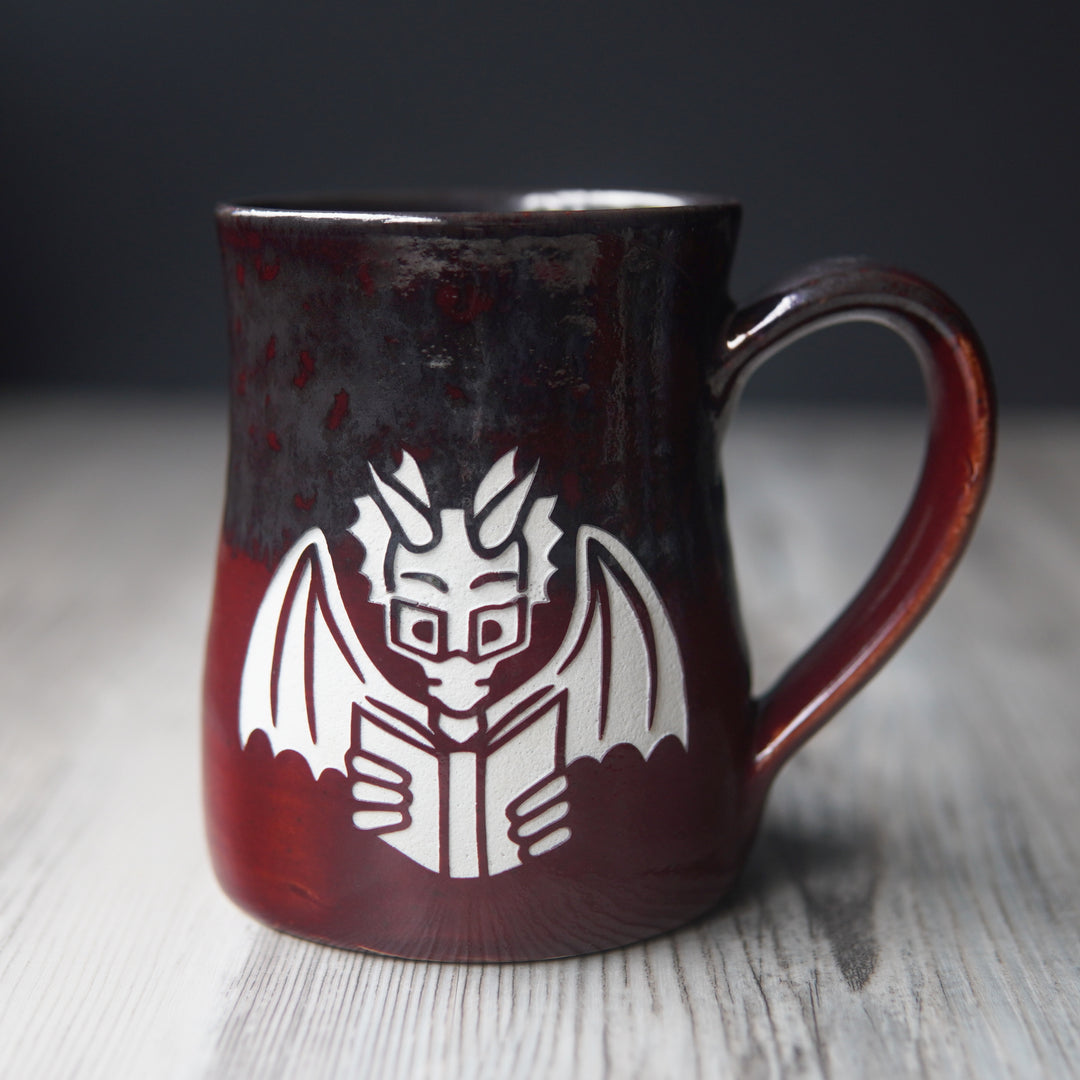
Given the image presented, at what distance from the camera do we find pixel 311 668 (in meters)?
0.46

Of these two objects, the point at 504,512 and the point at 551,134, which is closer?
the point at 504,512

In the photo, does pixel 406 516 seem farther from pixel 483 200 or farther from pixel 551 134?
pixel 551 134

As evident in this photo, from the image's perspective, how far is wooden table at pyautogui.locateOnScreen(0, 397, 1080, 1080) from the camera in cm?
44

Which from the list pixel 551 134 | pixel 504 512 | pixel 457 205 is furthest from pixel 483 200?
pixel 551 134

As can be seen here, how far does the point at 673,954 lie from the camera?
0.49 metres

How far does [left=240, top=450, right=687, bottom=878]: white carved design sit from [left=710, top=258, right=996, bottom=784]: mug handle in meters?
0.07

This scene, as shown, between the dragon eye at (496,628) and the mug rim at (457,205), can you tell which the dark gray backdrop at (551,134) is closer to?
the mug rim at (457,205)

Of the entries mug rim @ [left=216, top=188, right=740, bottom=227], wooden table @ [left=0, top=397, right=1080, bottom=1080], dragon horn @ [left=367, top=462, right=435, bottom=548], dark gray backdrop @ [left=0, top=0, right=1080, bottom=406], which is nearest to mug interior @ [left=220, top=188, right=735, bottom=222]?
mug rim @ [left=216, top=188, right=740, bottom=227]

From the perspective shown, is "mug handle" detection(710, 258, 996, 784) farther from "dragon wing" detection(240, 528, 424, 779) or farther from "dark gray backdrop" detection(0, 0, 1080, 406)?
"dark gray backdrop" detection(0, 0, 1080, 406)

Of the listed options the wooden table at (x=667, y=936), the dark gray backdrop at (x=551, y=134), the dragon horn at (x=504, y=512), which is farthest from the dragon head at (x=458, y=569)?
the dark gray backdrop at (x=551, y=134)

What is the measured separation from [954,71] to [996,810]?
3.63 feet

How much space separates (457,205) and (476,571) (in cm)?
21

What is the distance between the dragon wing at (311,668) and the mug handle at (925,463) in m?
0.14

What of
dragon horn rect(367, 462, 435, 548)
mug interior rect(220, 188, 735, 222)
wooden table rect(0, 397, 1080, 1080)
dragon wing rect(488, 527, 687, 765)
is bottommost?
wooden table rect(0, 397, 1080, 1080)
